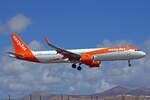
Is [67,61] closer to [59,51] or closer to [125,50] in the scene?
[59,51]

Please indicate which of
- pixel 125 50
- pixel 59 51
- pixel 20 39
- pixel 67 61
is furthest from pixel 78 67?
pixel 20 39

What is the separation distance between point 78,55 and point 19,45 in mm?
18066

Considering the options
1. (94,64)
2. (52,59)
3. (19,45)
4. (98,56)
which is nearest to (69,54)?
(52,59)

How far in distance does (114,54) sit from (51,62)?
1606cm

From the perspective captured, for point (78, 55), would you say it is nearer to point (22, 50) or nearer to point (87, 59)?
point (87, 59)

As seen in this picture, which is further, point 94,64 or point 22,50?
point 22,50

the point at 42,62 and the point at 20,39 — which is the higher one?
the point at 20,39

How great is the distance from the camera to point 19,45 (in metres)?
80.1

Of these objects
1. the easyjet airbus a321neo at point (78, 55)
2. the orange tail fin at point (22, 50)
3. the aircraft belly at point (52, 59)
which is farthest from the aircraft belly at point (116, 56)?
the orange tail fin at point (22, 50)

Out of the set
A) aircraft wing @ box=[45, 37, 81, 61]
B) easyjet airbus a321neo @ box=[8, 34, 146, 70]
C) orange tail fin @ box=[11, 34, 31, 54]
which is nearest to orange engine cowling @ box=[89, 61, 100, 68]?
easyjet airbus a321neo @ box=[8, 34, 146, 70]

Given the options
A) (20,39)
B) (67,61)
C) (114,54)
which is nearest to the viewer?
(114,54)

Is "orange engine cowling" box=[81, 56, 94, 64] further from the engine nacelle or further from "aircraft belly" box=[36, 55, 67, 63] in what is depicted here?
"aircraft belly" box=[36, 55, 67, 63]

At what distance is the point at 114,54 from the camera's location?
68375mm

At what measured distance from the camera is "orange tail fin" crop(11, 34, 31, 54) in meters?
78.9
